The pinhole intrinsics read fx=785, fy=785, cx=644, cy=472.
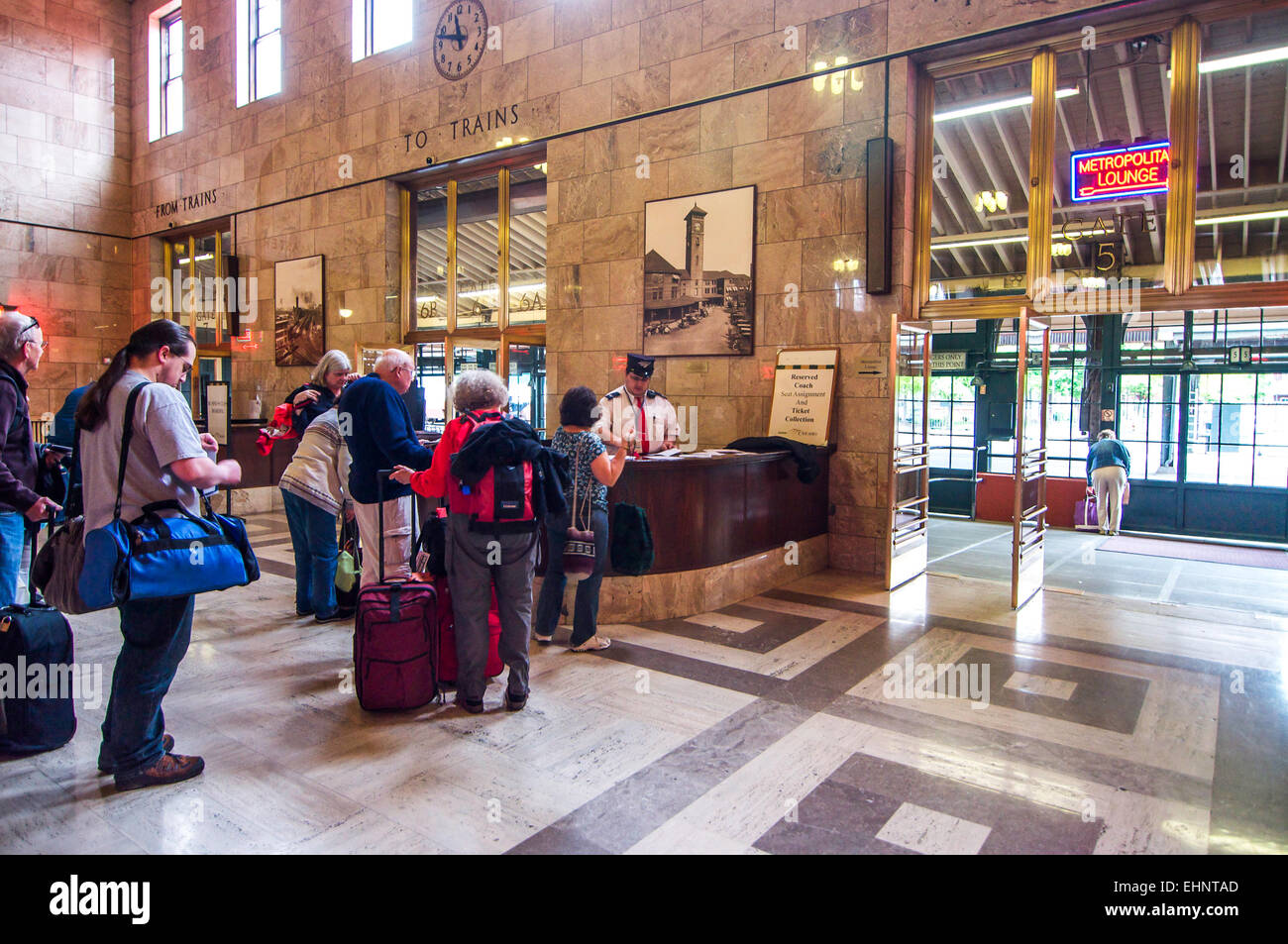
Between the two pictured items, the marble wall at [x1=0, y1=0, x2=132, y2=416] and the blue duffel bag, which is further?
the marble wall at [x1=0, y1=0, x2=132, y2=416]

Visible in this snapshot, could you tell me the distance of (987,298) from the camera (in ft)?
22.1

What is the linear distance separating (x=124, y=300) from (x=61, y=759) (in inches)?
561

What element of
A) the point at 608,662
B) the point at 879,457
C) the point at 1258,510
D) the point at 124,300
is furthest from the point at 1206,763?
the point at 124,300

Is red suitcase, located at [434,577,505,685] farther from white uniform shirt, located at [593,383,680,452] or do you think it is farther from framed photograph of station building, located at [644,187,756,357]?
framed photograph of station building, located at [644,187,756,357]

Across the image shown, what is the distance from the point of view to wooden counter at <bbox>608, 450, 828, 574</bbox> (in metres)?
5.38

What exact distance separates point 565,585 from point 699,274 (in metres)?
4.06

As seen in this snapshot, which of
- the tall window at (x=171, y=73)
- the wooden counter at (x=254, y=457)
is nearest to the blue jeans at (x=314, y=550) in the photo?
the wooden counter at (x=254, y=457)

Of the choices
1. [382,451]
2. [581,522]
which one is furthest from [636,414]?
[382,451]

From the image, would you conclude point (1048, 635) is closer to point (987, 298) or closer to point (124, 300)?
point (987, 298)

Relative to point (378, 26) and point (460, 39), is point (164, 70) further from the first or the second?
point (460, 39)

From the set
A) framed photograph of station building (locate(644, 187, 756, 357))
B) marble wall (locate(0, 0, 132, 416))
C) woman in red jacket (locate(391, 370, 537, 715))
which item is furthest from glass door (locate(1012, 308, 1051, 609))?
marble wall (locate(0, 0, 132, 416))

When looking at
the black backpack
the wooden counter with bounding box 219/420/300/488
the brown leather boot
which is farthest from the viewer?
the wooden counter with bounding box 219/420/300/488

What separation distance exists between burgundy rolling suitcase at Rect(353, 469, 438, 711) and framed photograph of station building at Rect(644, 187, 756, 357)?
4.78 metres

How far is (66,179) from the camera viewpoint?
13.8m
